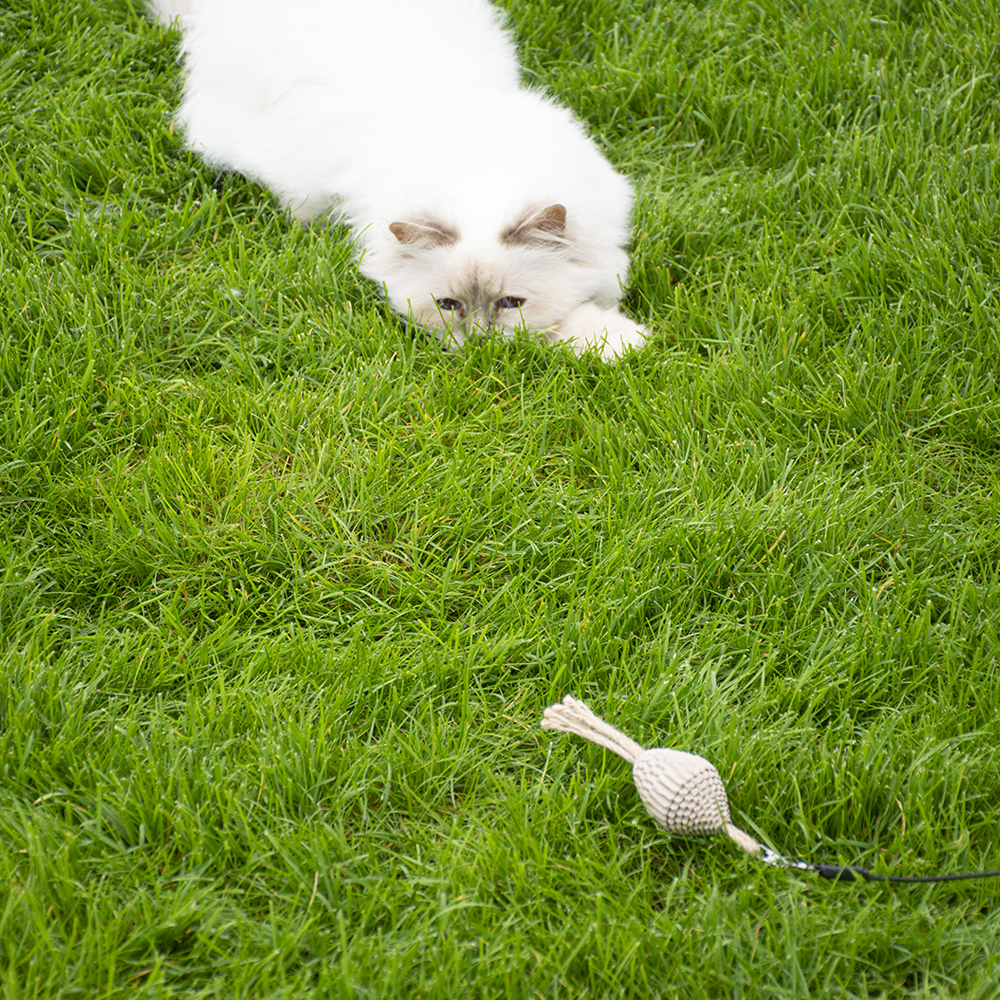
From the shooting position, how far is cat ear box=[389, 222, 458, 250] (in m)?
2.61

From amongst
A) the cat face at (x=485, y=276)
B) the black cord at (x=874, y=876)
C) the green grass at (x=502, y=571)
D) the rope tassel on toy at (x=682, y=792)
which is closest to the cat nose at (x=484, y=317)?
the cat face at (x=485, y=276)

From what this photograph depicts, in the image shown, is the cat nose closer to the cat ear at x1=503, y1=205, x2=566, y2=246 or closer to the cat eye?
the cat eye

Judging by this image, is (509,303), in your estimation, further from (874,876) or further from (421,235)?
(874,876)

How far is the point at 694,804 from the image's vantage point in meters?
1.61

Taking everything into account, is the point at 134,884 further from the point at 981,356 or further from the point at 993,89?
the point at 993,89

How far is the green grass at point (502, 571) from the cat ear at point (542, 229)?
0.34 meters

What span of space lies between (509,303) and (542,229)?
26 centimetres

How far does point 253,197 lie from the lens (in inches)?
122

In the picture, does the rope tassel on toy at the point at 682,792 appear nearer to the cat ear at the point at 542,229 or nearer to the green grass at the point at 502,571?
the green grass at the point at 502,571

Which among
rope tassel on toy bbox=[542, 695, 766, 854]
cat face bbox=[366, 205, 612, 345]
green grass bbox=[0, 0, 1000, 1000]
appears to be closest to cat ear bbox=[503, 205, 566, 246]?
cat face bbox=[366, 205, 612, 345]

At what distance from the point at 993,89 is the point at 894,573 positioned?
7.81 feet

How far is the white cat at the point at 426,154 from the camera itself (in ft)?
8.82

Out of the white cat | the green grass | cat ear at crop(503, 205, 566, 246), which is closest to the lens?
the green grass

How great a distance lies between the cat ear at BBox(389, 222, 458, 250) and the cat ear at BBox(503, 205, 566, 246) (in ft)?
0.61
